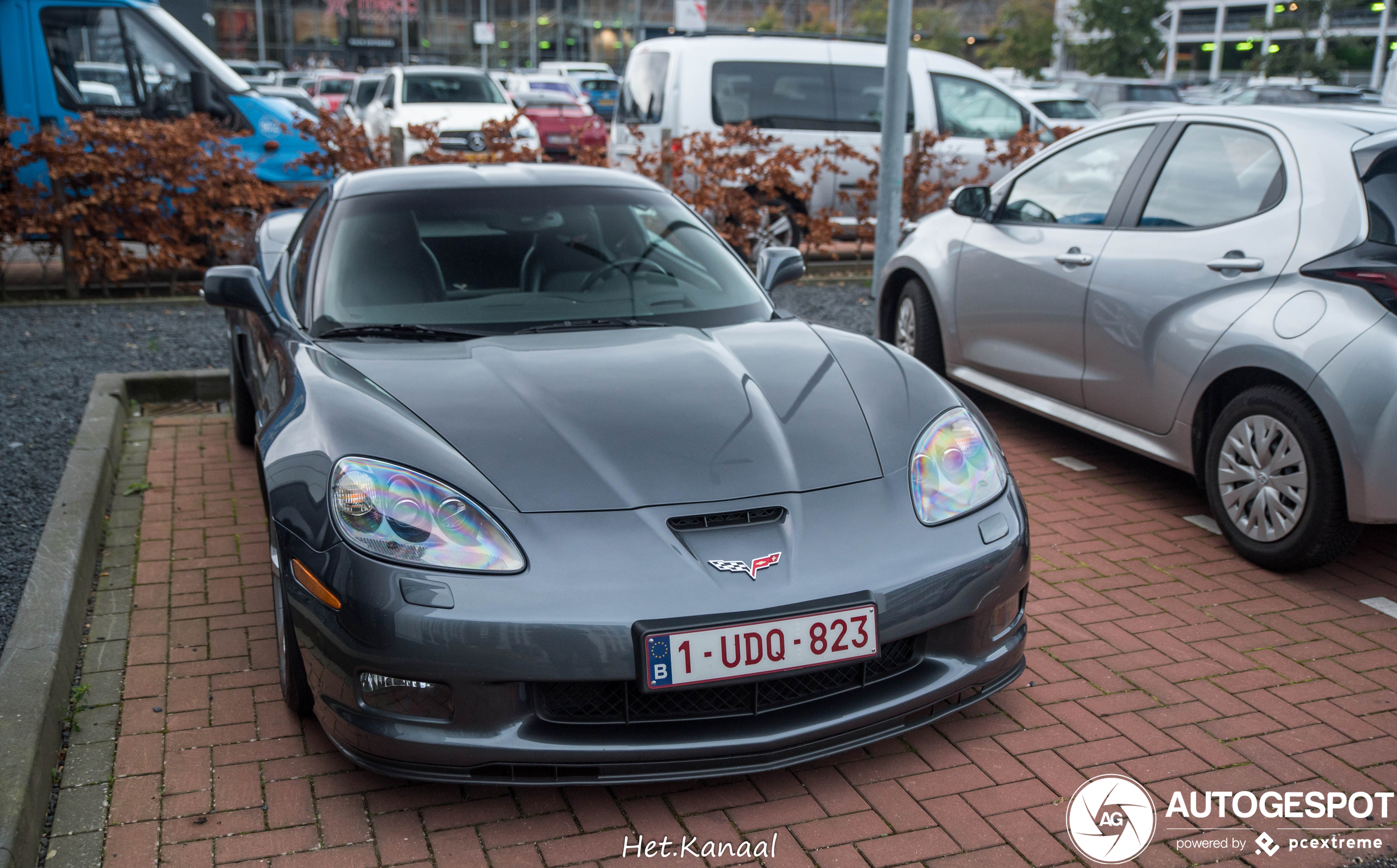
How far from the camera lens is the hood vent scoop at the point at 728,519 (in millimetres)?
2582

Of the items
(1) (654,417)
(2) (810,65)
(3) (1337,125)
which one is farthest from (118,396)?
(2) (810,65)

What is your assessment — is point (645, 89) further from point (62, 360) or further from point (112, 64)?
point (62, 360)

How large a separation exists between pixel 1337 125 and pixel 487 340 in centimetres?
311

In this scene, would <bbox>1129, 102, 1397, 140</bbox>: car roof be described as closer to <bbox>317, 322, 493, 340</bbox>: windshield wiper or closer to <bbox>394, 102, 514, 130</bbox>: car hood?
<bbox>317, 322, 493, 340</bbox>: windshield wiper

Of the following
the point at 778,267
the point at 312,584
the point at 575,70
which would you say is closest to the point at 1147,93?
the point at 575,70

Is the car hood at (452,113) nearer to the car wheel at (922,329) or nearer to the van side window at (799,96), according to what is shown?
the van side window at (799,96)

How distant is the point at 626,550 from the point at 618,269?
1636 mm

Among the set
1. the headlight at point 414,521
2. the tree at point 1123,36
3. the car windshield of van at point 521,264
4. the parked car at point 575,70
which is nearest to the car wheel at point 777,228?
the car windshield of van at point 521,264

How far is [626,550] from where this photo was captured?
248cm

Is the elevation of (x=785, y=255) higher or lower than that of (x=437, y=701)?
higher

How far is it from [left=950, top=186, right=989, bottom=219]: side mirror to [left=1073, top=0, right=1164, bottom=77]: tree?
4147 cm

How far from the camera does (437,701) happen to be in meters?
2.46

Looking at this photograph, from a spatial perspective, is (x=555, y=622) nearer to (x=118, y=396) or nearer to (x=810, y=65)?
(x=118, y=396)

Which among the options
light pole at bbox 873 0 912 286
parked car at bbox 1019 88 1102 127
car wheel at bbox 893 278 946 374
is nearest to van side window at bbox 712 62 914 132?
light pole at bbox 873 0 912 286
